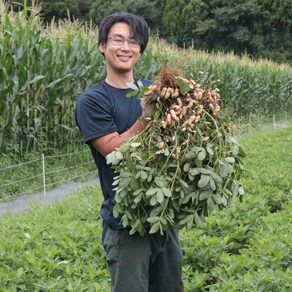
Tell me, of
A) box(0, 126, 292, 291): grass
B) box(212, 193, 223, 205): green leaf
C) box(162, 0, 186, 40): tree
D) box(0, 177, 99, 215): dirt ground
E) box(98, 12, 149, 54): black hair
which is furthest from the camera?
Answer: box(162, 0, 186, 40): tree

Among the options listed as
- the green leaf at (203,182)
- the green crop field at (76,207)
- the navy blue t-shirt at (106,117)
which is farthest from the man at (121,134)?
the green leaf at (203,182)

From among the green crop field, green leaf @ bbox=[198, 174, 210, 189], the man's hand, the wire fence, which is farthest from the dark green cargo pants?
the wire fence

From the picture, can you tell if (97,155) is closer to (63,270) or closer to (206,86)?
(206,86)

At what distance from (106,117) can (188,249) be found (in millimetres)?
2185

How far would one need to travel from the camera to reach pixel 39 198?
7.59 meters

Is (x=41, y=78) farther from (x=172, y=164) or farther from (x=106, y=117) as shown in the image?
(x=172, y=164)

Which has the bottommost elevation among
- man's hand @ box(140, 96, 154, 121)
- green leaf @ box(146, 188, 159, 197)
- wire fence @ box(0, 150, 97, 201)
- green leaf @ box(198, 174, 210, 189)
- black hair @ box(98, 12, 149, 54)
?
wire fence @ box(0, 150, 97, 201)

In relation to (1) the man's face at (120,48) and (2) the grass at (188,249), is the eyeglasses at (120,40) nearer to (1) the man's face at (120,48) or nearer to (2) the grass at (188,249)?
(1) the man's face at (120,48)

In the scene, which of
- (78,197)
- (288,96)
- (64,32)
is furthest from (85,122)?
(288,96)

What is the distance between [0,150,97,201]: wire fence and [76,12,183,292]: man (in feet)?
17.6

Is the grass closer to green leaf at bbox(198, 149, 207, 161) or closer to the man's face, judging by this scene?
green leaf at bbox(198, 149, 207, 161)

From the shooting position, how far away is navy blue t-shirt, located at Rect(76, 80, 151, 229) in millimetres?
2424

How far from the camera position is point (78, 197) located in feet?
22.8

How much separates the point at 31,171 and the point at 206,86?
662 centimetres
